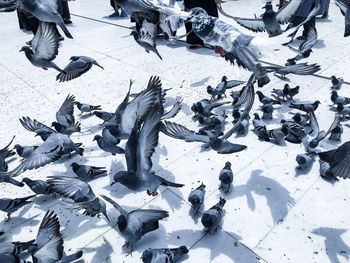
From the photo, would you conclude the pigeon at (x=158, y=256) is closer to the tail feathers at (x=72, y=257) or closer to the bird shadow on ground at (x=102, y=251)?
the bird shadow on ground at (x=102, y=251)

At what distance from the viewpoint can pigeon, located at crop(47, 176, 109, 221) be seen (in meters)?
2.97

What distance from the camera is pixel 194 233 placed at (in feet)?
10.1

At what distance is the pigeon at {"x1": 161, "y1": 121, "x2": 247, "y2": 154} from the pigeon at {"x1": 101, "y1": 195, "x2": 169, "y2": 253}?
1019 millimetres

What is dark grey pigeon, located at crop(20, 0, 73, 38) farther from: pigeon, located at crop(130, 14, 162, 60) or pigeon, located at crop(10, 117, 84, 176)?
pigeon, located at crop(130, 14, 162, 60)

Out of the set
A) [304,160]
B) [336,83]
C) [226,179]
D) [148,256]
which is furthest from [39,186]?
[336,83]

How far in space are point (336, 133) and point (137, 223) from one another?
9.33 ft

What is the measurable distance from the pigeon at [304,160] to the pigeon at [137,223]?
5.74 ft

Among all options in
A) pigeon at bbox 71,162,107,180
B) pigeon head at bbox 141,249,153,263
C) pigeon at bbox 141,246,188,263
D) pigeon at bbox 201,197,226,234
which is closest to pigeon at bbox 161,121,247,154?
pigeon at bbox 201,197,226,234

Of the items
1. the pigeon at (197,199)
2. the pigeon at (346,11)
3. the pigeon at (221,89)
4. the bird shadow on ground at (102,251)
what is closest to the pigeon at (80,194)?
the bird shadow on ground at (102,251)

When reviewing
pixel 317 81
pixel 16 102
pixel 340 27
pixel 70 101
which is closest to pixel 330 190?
pixel 317 81

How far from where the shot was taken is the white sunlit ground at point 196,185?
2.94 m

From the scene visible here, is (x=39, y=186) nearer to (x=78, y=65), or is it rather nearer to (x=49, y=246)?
(x=49, y=246)

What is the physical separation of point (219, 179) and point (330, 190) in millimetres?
1181

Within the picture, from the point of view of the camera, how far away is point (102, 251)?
295 centimetres
